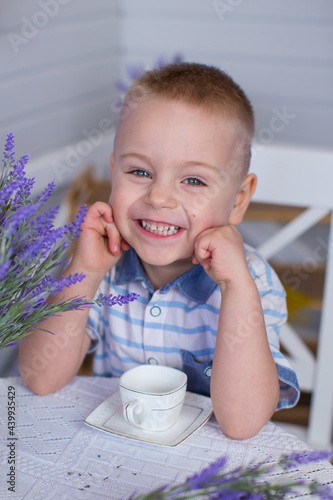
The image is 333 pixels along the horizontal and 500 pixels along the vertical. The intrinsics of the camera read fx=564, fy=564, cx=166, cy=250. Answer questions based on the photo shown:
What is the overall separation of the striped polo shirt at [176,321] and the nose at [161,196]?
8.2 inches

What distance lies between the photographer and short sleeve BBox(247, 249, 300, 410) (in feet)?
3.90

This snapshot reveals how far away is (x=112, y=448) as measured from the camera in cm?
95

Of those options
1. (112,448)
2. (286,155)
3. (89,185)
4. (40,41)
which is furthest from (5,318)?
(89,185)

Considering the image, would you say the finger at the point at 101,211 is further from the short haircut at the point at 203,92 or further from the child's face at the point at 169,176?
the short haircut at the point at 203,92

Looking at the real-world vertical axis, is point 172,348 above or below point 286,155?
below

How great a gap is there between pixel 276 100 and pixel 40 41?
130 centimetres

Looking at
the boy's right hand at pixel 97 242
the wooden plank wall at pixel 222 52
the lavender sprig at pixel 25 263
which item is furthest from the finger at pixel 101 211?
the wooden plank wall at pixel 222 52

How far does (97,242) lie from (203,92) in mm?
397

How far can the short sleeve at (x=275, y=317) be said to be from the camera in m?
1.19

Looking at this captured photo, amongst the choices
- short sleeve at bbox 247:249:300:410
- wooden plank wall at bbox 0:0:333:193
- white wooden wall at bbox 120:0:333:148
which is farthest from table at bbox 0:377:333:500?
white wooden wall at bbox 120:0:333:148

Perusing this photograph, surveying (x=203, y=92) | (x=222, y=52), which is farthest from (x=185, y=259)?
(x=222, y=52)

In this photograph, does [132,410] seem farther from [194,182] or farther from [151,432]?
[194,182]

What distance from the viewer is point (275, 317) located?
1248 millimetres

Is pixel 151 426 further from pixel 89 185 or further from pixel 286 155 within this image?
pixel 89 185
